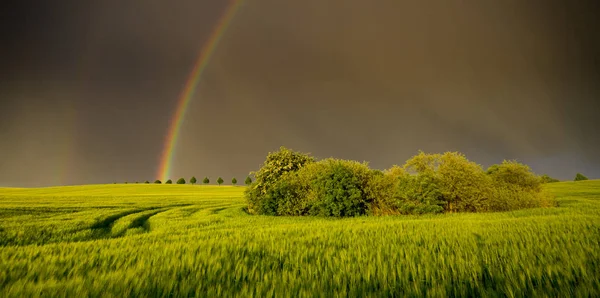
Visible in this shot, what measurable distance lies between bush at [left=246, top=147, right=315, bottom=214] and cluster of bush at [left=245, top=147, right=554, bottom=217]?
25.7 inches

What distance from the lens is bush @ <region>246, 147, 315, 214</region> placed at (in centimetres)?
2684

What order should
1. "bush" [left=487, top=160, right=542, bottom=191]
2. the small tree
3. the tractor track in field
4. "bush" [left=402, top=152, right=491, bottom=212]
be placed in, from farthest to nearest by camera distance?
the small tree, "bush" [left=487, top=160, right=542, bottom=191], "bush" [left=402, top=152, right=491, bottom=212], the tractor track in field

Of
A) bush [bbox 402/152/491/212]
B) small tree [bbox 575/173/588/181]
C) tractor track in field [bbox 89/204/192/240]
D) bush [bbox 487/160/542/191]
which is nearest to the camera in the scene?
tractor track in field [bbox 89/204/192/240]

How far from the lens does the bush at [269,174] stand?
26844 mm

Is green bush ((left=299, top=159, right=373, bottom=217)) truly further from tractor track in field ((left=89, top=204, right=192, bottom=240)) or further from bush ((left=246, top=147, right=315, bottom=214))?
tractor track in field ((left=89, top=204, right=192, bottom=240))

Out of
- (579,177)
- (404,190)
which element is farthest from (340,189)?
(579,177)

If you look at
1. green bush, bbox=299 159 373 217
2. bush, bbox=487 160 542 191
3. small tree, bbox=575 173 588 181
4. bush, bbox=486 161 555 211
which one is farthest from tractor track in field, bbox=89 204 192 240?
small tree, bbox=575 173 588 181

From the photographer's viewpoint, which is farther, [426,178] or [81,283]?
[426,178]

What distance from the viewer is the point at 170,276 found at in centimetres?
413

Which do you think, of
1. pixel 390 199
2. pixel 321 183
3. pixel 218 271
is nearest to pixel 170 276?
pixel 218 271

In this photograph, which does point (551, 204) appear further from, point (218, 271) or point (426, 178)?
point (218, 271)

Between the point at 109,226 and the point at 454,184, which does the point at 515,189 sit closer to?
the point at 454,184

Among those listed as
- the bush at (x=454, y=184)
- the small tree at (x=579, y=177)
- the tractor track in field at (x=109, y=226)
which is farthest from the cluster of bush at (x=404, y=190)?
the small tree at (x=579, y=177)

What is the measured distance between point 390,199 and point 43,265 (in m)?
21.8
